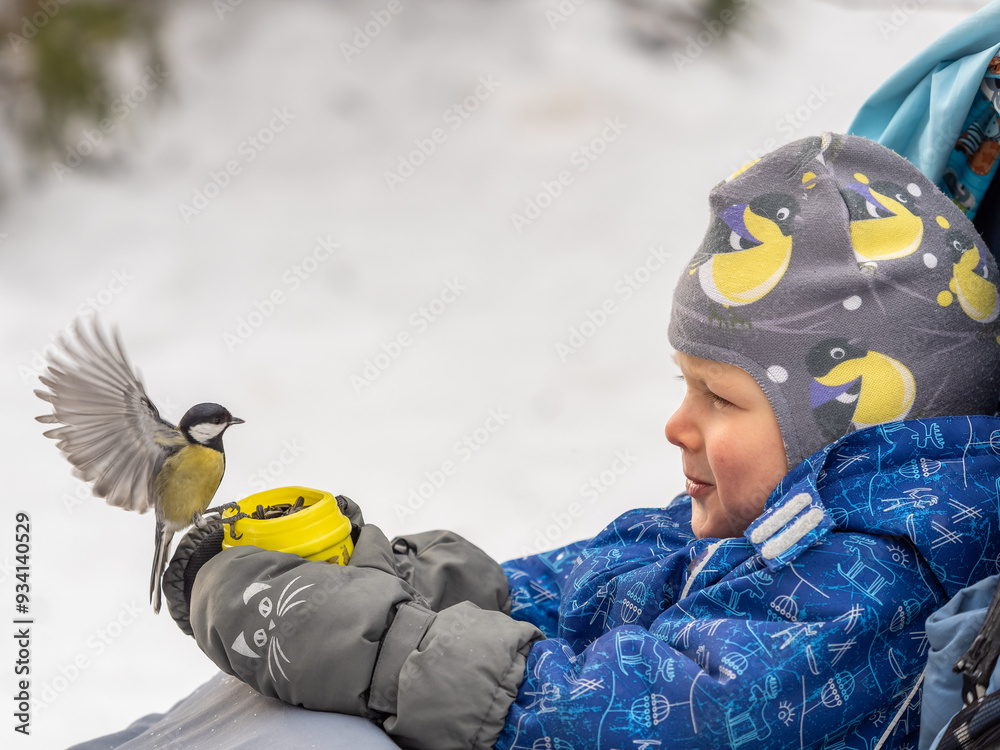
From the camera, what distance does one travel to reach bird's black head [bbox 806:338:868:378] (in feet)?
2.25

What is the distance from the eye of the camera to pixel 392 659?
2.19ft

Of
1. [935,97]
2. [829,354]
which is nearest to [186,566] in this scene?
[829,354]

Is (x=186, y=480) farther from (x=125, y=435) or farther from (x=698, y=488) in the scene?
(x=698, y=488)

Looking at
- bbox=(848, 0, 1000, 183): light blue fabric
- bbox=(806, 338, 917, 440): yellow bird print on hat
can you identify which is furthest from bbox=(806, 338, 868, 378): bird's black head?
bbox=(848, 0, 1000, 183): light blue fabric

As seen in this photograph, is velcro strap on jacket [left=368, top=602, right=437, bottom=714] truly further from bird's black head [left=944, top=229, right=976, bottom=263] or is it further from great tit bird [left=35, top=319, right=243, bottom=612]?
bird's black head [left=944, top=229, right=976, bottom=263]

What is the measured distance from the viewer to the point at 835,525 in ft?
2.13

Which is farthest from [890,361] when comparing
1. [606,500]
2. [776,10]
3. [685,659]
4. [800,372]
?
[776,10]

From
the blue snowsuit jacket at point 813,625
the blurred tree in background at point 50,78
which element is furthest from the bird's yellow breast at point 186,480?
the blurred tree in background at point 50,78

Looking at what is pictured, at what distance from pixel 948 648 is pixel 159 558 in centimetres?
57

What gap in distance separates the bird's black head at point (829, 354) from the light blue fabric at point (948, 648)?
7.0 inches

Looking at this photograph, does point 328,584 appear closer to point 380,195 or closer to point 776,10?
point 380,195

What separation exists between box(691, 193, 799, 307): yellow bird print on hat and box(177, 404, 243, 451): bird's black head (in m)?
0.39

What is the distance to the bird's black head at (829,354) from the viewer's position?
685mm

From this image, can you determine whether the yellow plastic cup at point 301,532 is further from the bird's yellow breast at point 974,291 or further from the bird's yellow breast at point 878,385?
the bird's yellow breast at point 974,291
